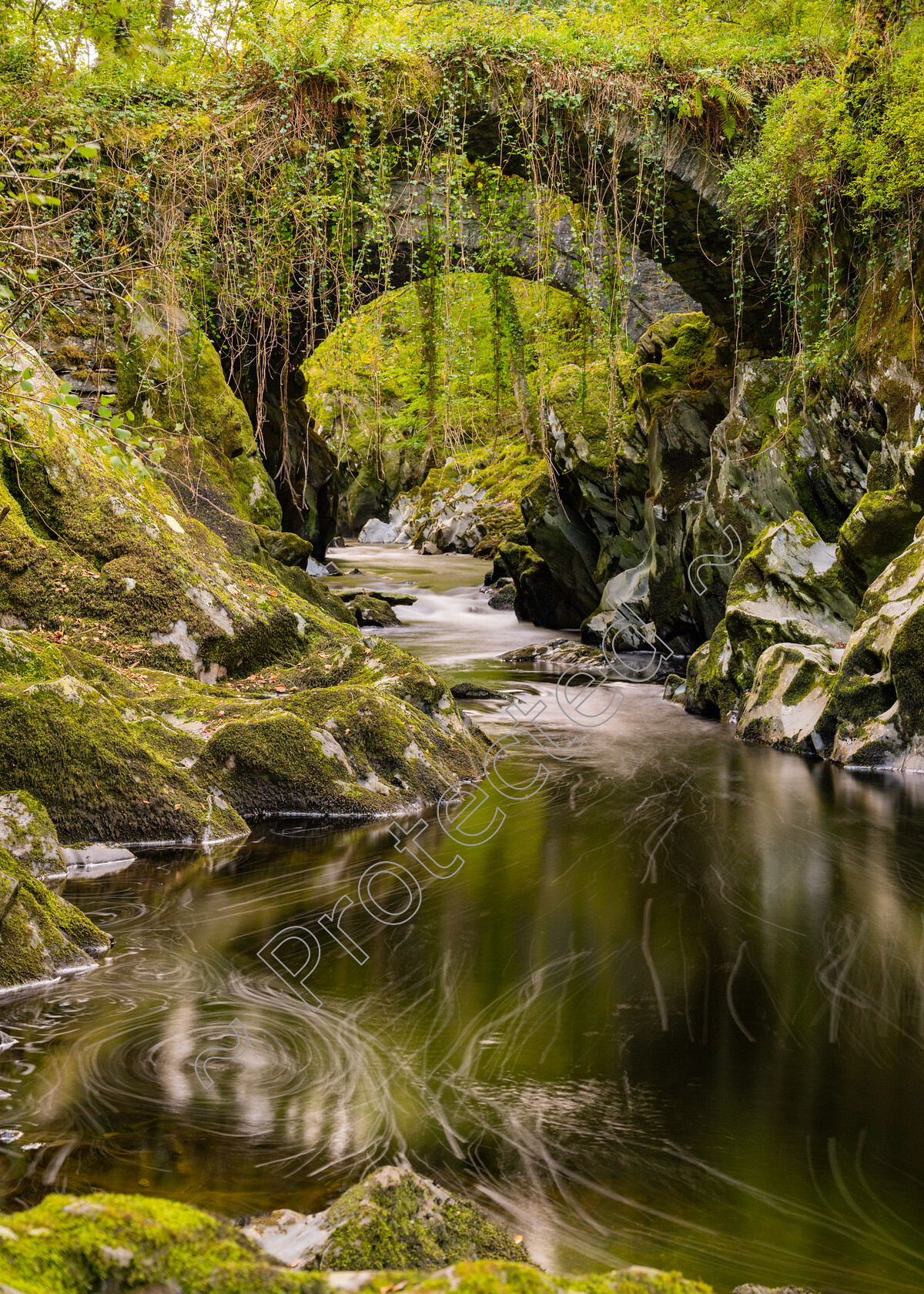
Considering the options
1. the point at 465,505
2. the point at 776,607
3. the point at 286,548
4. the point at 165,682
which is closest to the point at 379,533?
the point at 465,505

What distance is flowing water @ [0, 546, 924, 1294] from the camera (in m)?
2.68

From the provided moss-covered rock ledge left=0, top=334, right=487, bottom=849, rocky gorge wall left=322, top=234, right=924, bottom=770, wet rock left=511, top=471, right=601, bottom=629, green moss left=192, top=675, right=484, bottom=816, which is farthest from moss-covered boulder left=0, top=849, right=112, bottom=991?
wet rock left=511, top=471, right=601, bottom=629

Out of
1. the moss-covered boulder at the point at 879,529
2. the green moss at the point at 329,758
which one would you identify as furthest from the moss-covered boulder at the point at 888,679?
the green moss at the point at 329,758

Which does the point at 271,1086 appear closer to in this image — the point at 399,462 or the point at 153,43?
the point at 153,43

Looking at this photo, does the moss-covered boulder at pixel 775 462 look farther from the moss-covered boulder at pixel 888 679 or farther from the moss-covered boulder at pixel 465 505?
the moss-covered boulder at pixel 465 505

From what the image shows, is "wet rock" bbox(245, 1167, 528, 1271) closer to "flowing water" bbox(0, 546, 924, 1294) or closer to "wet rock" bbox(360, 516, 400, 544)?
"flowing water" bbox(0, 546, 924, 1294)

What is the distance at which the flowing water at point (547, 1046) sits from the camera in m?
2.68

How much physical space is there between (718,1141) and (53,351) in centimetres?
1146

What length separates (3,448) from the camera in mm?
8148

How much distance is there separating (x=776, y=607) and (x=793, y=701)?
1.30 m

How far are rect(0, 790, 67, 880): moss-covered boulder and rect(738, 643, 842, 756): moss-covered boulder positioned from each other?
6.39m

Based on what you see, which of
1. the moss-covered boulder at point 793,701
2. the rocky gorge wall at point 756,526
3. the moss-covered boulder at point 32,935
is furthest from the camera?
the moss-covered boulder at point 793,701

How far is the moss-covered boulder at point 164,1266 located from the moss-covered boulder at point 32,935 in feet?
9.06

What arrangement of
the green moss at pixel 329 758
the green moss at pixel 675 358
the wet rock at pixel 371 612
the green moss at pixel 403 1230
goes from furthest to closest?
the wet rock at pixel 371 612 < the green moss at pixel 675 358 < the green moss at pixel 329 758 < the green moss at pixel 403 1230
